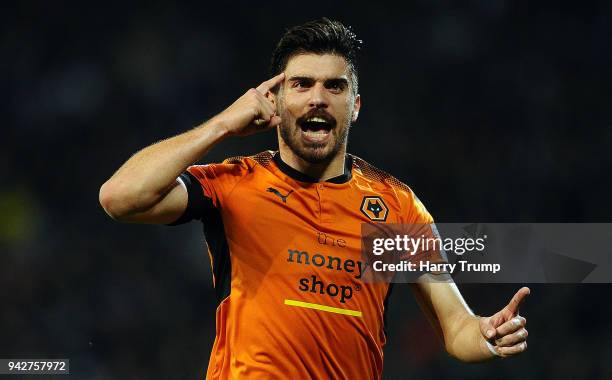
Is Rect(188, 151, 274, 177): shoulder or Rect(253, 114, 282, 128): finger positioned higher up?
Rect(253, 114, 282, 128): finger

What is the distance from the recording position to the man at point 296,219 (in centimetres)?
285

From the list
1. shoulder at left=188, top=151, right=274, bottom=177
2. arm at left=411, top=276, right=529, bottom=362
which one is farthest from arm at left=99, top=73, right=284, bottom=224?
arm at left=411, top=276, right=529, bottom=362

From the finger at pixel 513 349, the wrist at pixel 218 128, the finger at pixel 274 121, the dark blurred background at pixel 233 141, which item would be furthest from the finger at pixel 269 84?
the dark blurred background at pixel 233 141

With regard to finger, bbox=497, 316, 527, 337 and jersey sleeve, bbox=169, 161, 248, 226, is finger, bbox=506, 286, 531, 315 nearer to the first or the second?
finger, bbox=497, 316, 527, 337

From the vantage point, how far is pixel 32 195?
6.68m

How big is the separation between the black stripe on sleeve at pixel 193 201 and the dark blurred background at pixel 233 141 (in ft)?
10.9

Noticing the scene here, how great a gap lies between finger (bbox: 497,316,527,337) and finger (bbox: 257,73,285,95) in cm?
124

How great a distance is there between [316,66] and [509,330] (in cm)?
133

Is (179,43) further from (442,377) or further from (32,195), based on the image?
(442,377)

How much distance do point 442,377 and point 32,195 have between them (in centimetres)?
369

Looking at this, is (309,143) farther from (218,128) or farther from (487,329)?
(487,329)

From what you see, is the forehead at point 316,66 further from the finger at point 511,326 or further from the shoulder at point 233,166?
the finger at point 511,326

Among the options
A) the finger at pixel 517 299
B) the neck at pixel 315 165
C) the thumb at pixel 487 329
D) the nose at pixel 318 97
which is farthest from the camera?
the neck at pixel 315 165

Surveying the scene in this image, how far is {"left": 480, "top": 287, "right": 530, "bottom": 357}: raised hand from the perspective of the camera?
8.99 ft
